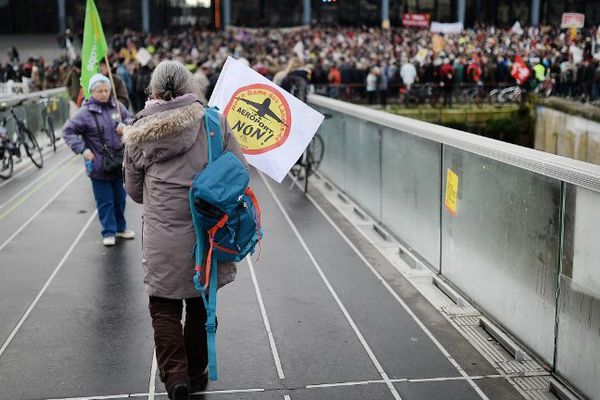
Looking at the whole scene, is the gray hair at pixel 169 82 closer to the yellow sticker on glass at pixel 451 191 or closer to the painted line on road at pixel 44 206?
the yellow sticker on glass at pixel 451 191

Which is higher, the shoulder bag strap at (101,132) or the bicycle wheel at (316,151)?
the shoulder bag strap at (101,132)

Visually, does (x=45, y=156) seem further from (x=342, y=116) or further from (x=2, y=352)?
(x=2, y=352)

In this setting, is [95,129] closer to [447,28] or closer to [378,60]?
[378,60]

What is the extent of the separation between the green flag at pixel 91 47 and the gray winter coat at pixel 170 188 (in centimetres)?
435

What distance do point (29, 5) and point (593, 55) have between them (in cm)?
4017

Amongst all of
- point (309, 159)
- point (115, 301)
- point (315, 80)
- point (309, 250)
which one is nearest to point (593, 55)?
point (315, 80)

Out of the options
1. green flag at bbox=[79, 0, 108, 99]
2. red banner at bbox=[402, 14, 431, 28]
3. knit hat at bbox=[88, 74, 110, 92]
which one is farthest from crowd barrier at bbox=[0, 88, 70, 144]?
red banner at bbox=[402, 14, 431, 28]

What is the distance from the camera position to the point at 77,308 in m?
6.31

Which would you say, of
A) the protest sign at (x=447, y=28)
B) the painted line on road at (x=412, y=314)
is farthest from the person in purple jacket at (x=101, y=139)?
the protest sign at (x=447, y=28)

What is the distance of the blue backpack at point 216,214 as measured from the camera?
4.14 m

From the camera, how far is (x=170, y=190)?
14.1 feet

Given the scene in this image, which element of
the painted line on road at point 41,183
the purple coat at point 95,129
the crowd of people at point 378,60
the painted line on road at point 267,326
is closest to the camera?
the painted line on road at point 267,326

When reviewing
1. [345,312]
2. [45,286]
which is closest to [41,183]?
[45,286]

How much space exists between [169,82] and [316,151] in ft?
28.4
